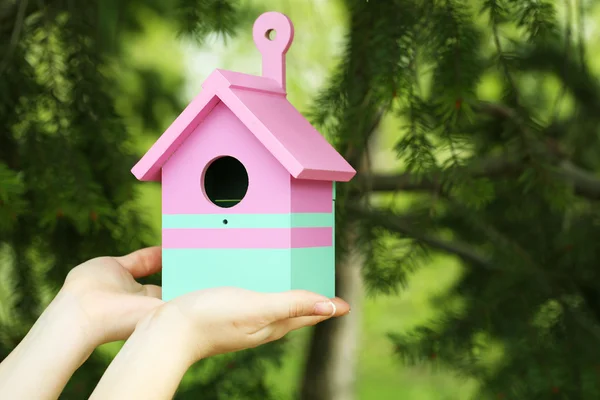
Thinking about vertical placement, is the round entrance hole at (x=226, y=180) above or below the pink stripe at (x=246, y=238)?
above

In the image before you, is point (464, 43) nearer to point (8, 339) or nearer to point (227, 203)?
point (227, 203)

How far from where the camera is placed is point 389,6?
1.69 meters

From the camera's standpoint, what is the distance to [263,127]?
1.44m

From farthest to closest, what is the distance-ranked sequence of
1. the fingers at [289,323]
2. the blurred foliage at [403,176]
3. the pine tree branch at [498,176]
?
1. the pine tree branch at [498,176]
2. the blurred foliage at [403,176]
3. the fingers at [289,323]

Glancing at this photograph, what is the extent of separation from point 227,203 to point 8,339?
739mm

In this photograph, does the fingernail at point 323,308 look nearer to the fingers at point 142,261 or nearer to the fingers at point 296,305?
the fingers at point 296,305

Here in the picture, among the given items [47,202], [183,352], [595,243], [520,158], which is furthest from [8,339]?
[595,243]

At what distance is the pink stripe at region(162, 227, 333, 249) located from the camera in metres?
1.44

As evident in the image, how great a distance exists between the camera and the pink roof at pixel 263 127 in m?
1.43

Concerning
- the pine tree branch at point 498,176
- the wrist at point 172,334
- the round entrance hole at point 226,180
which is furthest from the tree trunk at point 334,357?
the wrist at point 172,334

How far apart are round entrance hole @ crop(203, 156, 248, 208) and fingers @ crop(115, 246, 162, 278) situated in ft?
0.53

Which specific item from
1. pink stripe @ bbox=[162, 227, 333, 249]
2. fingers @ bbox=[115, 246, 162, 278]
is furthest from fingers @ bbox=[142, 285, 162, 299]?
pink stripe @ bbox=[162, 227, 333, 249]

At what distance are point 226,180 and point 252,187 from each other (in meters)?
0.25

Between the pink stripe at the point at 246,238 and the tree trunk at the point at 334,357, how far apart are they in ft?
5.26
